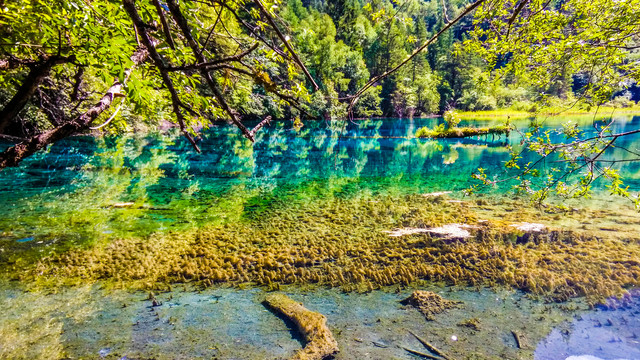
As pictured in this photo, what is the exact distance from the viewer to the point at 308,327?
17.3ft

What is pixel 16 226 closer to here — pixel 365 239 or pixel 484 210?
pixel 365 239

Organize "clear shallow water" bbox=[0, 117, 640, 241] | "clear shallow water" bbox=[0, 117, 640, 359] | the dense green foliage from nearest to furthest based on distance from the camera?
the dense green foliage, "clear shallow water" bbox=[0, 117, 640, 359], "clear shallow water" bbox=[0, 117, 640, 241]

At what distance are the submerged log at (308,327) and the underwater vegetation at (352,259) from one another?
0.84 meters

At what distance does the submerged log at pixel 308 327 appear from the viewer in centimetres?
480

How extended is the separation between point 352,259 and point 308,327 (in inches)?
110

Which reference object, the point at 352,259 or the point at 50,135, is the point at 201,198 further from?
the point at 50,135

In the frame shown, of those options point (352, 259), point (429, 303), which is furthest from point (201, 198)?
point (429, 303)

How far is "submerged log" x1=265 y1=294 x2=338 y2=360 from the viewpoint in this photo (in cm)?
480

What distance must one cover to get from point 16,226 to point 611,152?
35661mm

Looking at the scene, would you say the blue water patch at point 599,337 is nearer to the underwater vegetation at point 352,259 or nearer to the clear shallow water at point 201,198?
the clear shallow water at point 201,198

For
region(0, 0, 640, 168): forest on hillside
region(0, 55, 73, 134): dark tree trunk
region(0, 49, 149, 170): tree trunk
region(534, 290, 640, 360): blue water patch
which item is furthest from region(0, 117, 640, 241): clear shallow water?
region(0, 49, 149, 170): tree trunk

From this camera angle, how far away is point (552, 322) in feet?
18.4

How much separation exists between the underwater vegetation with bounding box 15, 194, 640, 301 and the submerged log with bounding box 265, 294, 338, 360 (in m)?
0.84

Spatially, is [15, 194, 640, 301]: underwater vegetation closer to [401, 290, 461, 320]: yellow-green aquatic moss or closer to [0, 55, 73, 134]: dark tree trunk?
[401, 290, 461, 320]: yellow-green aquatic moss
